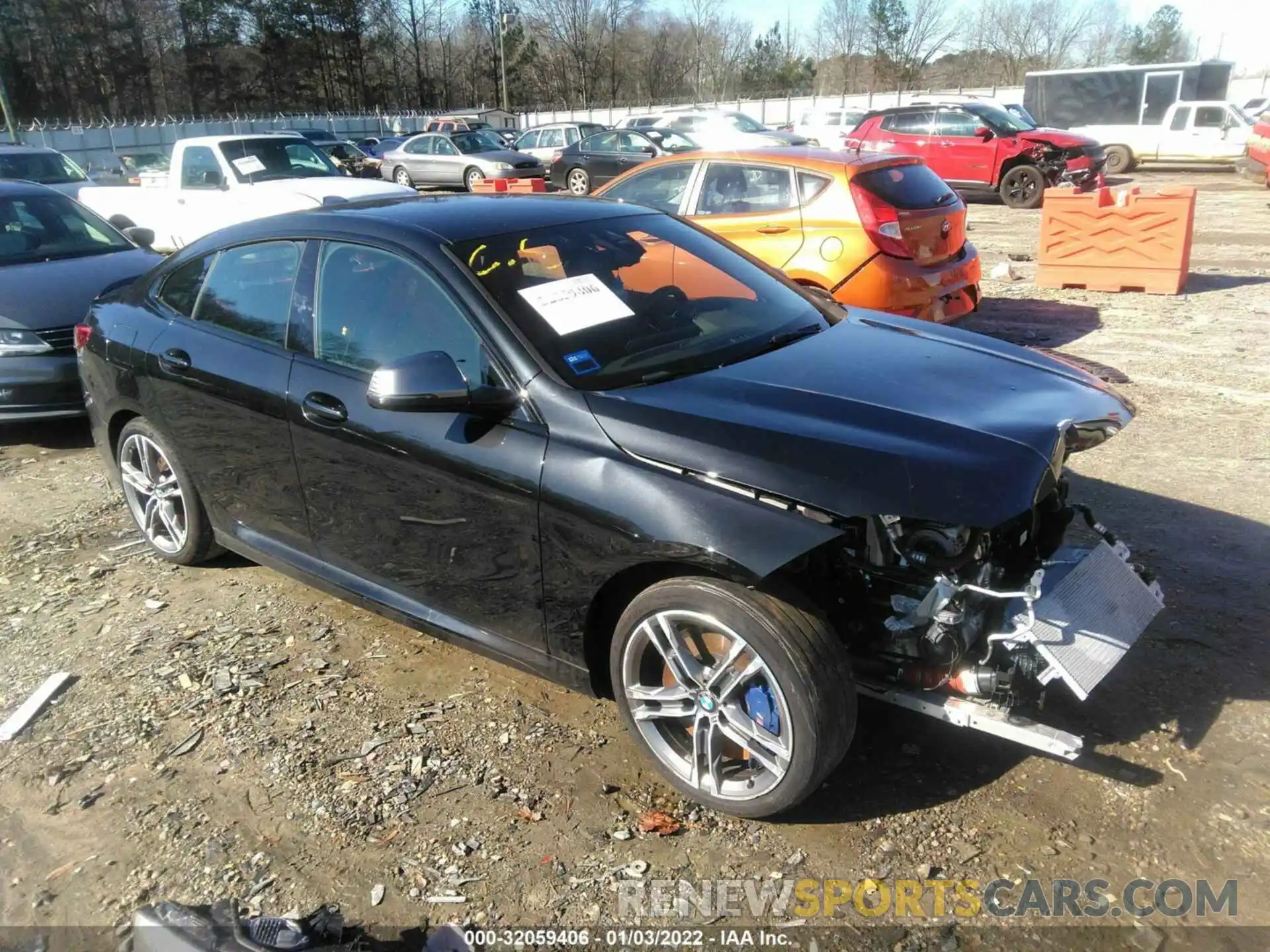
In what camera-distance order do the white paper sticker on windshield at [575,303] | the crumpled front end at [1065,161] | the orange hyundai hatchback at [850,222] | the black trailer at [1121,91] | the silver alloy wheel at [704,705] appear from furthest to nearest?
the black trailer at [1121,91], the crumpled front end at [1065,161], the orange hyundai hatchback at [850,222], the white paper sticker on windshield at [575,303], the silver alloy wheel at [704,705]

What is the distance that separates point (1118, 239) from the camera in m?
10.0

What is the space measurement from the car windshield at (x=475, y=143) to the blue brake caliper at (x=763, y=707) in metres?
24.2

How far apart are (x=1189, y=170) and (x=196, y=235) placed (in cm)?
2405

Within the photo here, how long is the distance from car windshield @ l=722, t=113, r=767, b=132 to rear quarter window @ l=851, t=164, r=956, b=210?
15.6 m

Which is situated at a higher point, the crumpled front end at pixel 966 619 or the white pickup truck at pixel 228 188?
the white pickup truck at pixel 228 188

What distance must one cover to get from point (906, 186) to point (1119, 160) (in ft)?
66.8

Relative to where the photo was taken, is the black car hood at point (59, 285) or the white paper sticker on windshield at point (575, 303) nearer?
the white paper sticker on windshield at point (575, 303)

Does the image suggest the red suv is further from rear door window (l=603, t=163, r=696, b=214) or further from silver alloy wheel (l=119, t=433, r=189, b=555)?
silver alloy wheel (l=119, t=433, r=189, b=555)

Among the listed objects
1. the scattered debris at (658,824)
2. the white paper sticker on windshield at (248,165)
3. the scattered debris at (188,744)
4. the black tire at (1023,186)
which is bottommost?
the scattered debris at (188,744)

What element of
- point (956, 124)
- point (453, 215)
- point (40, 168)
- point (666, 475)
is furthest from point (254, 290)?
point (956, 124)

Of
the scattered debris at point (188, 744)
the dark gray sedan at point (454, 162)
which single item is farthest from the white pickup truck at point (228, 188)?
the dark gray sedan at point (454, 162)

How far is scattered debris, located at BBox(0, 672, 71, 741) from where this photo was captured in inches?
139

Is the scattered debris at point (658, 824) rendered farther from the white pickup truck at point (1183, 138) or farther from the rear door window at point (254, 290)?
the white pickup truck at point (1183, 138)

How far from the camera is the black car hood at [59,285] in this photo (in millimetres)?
6551
